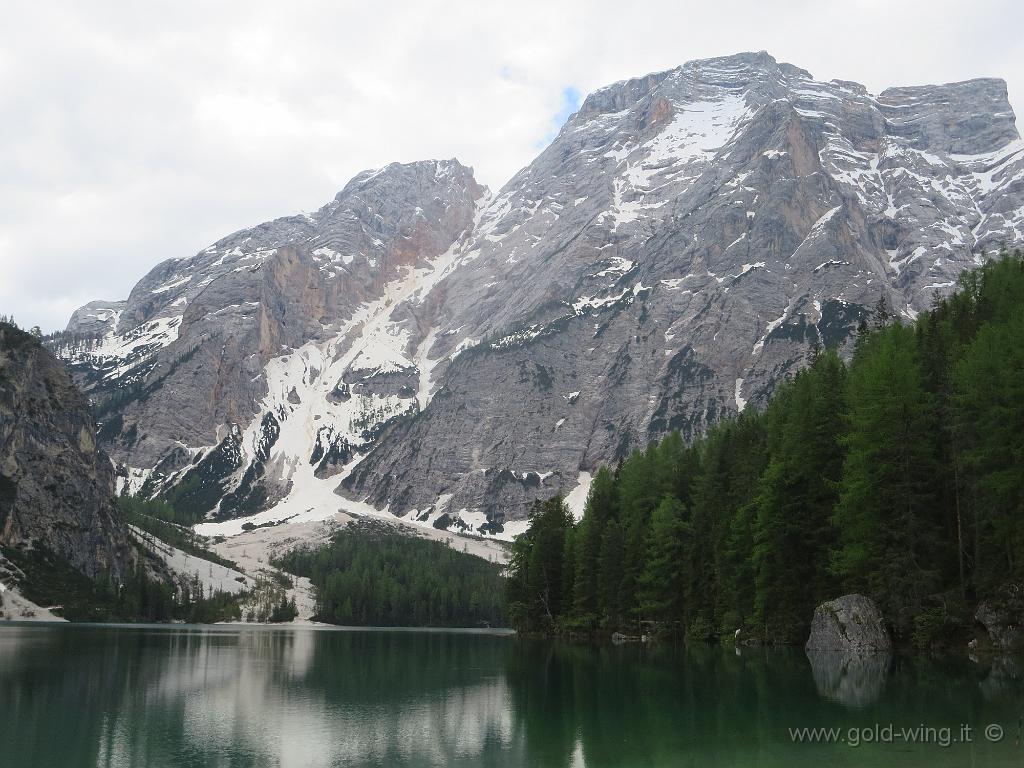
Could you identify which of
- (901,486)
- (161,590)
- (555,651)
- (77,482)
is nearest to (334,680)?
(555,651)

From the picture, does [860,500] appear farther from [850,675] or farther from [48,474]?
[48,474]

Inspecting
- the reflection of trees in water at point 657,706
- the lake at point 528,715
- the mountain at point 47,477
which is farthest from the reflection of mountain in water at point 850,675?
the mountain at point 47,477

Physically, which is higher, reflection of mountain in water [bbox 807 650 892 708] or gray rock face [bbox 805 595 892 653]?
gray rock face [bbox 805 595 892 653]

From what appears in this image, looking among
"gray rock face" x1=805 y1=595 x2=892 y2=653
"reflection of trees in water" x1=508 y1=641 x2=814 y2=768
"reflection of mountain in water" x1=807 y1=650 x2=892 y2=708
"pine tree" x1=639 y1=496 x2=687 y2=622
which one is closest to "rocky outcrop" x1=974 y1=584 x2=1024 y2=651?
"reflection of mountain in water" x1=807 y1=650 x2=892 y2=708

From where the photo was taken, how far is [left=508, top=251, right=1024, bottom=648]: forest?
38.0 meters

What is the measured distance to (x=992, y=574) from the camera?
37.4 metres

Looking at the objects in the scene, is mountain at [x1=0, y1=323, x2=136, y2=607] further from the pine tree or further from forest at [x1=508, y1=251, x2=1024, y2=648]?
forest at [x1=508, y1=251, x2=1024, y2=648]

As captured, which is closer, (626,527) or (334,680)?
(334,680)

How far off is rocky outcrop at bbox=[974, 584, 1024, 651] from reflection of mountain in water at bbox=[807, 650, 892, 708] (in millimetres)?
4400

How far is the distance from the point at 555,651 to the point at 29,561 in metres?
134

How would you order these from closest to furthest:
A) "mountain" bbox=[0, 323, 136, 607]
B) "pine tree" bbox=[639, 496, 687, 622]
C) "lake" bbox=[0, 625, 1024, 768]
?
"lake" bbox=[0, 625, 1024, 768], "pine tree" bbox=[639, 496, 687, 622], "mountain" bbox=[0, 323, 136, 607]

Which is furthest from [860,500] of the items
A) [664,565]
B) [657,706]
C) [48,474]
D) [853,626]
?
[48,474]

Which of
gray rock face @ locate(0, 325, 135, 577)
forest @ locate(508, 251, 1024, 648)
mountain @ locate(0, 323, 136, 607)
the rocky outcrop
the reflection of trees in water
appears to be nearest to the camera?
the reflection of trees in water

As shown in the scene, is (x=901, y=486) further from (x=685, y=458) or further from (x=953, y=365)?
(x=685, y=458)
